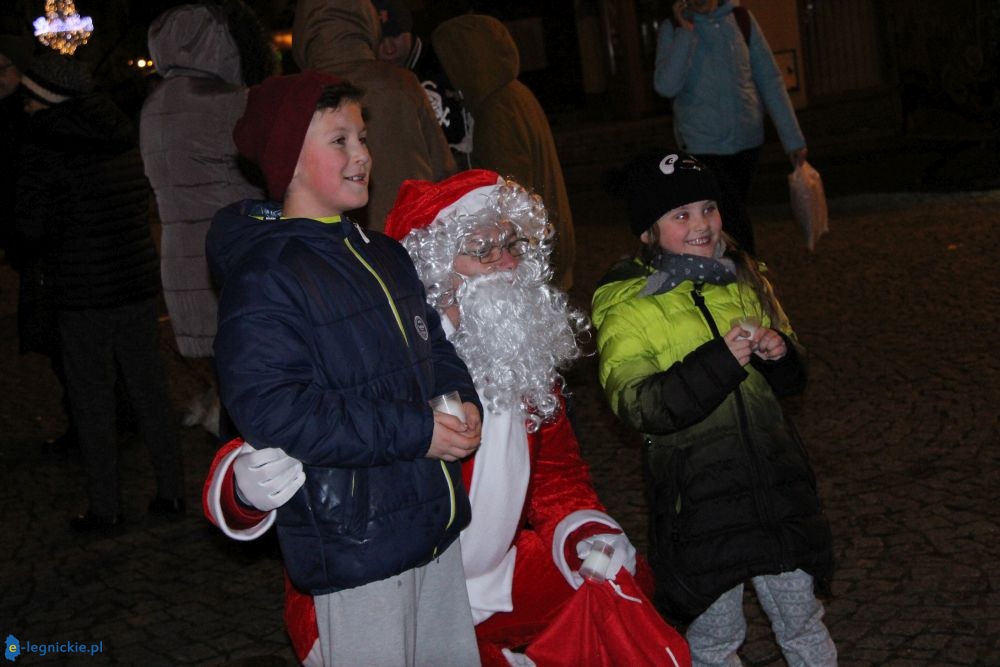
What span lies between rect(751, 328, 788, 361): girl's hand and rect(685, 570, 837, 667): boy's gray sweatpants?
59 cm

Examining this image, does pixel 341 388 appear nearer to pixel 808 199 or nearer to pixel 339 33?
pixel 339 33

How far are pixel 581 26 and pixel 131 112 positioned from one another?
26.8ft

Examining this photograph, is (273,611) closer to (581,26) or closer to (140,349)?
(140,349)

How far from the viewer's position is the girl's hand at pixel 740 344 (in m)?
3.13

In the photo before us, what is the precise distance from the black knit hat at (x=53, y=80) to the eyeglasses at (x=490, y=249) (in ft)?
8.71

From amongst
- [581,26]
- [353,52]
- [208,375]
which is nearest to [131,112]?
[581,26]

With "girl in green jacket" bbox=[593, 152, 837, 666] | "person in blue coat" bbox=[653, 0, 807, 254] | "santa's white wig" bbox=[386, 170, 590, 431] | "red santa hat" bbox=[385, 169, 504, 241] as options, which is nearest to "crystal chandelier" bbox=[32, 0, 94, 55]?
"person in blue coat" bbox=[653, 0, 807, 254]

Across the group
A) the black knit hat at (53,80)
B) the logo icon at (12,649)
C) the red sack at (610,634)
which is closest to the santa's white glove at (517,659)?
the red sack at (610,634)

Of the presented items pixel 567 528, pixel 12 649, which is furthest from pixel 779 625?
pixel 12 649

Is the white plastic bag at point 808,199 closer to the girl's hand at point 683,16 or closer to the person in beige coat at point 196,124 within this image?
the girl's hand at point 683,16

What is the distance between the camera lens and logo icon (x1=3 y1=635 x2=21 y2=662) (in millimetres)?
4527

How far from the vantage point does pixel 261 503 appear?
105 inches

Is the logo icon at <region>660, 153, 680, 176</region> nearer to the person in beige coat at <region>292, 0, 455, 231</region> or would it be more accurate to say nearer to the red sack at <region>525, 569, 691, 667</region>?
the red sack at <region>525, 569, 691, 667</region>

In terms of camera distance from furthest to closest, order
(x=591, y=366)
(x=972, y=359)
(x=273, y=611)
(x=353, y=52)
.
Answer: (x=591, y=366), (x=972, y=359), (x=353, y=52), (x=273, y=611)
